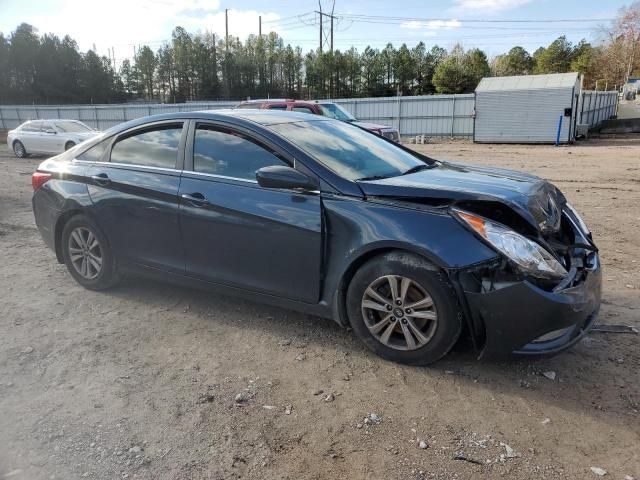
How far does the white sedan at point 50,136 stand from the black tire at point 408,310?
16.2 metres

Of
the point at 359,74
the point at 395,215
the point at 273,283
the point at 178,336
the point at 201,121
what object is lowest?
the point at 178,336

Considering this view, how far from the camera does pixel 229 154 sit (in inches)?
154

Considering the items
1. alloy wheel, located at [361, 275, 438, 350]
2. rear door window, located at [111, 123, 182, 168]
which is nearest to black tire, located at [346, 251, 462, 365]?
alloy wheel, located at [361, 275, 438, 350]

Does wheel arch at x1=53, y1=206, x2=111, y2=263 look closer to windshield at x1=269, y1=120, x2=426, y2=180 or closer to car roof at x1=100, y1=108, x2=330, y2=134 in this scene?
car roof at x1=100, y1=108, x2=330, y2=134

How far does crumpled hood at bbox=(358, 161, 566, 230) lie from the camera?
10.3 ft

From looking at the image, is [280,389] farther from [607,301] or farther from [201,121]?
[607,301]

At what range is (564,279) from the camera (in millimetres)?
3033

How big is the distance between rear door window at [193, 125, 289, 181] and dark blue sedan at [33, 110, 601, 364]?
1 cm

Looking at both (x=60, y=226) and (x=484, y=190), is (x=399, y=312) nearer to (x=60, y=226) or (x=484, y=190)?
(x=484, y=190)

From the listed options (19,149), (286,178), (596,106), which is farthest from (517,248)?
(596,106)

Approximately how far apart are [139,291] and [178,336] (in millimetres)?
1168

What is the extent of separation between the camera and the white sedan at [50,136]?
1753 centimetres

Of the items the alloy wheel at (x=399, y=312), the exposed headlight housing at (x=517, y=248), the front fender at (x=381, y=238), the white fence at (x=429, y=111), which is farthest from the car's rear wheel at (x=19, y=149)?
the exposed headlight housing at (x=517, y=248)

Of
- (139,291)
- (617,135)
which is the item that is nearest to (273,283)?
(139,291)
